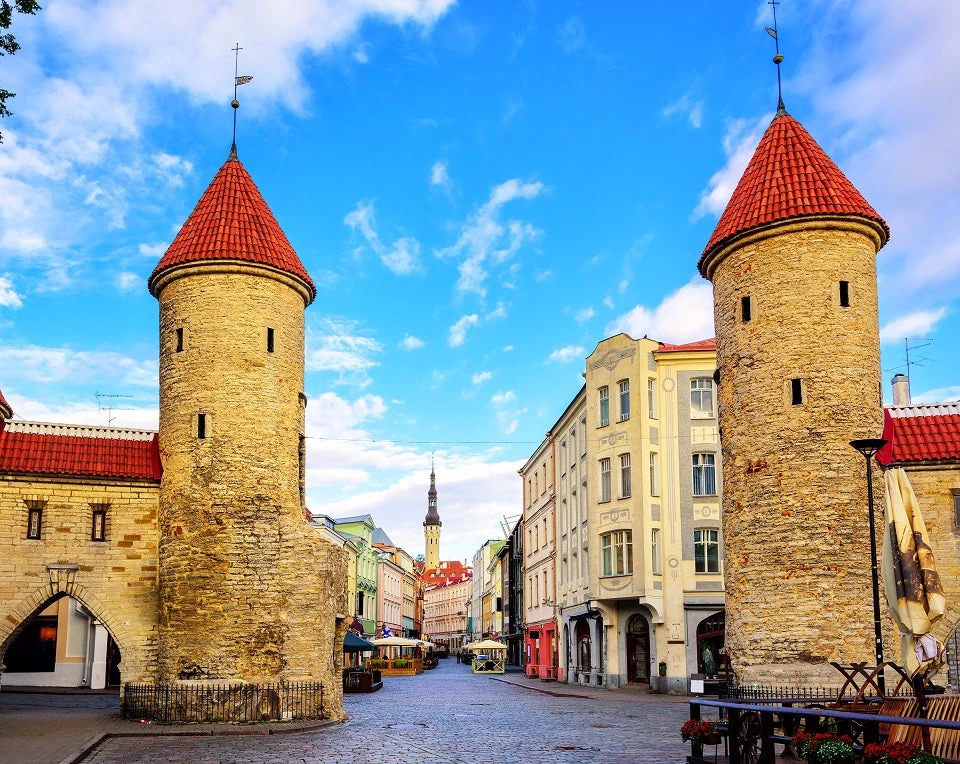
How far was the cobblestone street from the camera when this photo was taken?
16203mm

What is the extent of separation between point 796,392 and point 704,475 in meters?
17.1

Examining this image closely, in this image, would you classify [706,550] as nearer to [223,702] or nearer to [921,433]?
[921,433]

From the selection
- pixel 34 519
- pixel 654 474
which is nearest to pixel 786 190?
pixel 654 474

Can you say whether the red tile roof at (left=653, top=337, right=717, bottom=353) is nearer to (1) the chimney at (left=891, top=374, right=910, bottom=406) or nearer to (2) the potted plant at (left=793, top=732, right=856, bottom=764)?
(1) the chimney at (left=891, top=374, right=910, bottom=406)

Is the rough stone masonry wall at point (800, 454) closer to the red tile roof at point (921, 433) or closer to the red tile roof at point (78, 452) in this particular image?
the red tile roof at point (921, 433)

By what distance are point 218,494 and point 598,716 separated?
36.8ft

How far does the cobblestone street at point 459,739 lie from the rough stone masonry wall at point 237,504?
7.64 ft

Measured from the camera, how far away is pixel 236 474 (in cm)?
2338

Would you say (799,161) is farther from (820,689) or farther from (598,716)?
(598,716)

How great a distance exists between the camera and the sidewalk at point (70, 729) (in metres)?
16.5

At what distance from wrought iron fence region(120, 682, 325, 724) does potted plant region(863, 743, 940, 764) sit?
586 inches

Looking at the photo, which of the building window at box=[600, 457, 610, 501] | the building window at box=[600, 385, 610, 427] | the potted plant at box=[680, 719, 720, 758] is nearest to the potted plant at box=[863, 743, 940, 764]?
the potted plant at box=[680, 719, 720, 758]

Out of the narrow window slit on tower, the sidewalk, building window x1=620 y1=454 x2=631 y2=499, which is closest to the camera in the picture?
the sidewalk

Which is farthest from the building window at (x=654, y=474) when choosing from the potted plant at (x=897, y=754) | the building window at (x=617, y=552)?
the potted plant at (x=897, y=754)
